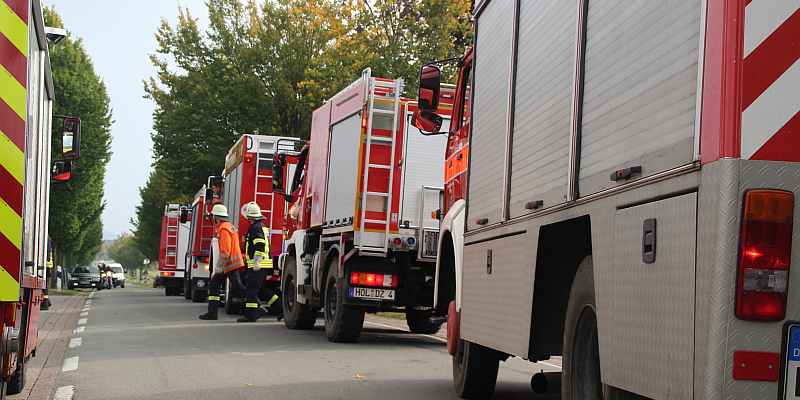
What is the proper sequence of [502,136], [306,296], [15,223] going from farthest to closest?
[306,296] < [502,136] < [15,223]

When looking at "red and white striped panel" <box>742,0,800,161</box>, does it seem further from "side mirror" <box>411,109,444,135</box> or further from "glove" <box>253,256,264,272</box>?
"glove" <box>253,256,264,272</box>

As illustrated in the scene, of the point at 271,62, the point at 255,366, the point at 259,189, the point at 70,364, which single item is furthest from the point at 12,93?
the point at 271,62

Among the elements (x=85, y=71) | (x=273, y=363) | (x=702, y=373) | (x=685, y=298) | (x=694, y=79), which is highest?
(x=85, y=71)

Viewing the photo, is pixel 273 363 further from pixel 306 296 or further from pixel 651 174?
pixel 651 174

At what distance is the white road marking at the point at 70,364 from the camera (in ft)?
26.3

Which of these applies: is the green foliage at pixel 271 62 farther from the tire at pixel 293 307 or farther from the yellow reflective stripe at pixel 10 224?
the yellow reflective stripe at pixel 10 224

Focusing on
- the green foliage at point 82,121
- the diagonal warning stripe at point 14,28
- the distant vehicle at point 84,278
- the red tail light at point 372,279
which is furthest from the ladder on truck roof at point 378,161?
the distant vehicle at point 84,278

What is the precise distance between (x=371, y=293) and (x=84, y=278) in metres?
38.2

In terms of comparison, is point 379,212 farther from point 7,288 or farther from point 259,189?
point 259,189

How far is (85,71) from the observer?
3878 centimetres

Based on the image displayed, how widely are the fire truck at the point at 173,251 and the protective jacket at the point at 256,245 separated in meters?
15.4

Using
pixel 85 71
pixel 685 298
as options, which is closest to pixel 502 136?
pixel 685 298

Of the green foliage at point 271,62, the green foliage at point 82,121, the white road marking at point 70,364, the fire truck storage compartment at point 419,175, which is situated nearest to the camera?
the white road marking at point 70,364

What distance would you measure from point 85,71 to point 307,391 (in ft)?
117
